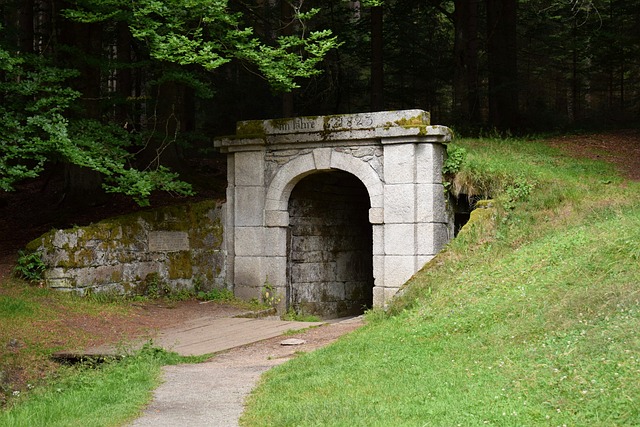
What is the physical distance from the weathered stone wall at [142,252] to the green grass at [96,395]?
3.38 metres

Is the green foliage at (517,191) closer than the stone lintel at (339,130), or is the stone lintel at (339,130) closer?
the green foliage at (517,191)

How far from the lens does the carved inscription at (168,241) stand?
42.6 feet

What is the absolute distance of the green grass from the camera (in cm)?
621

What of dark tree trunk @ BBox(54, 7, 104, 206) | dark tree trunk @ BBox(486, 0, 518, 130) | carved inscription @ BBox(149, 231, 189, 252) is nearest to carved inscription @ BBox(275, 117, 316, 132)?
carved inscription @ BBox(149, 231, 189, 252)

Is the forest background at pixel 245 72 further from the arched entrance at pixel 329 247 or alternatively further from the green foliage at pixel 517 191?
the green foliage at pixel 517 191

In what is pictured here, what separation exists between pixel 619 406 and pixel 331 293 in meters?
10.1

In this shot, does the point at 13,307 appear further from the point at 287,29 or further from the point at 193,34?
the point at 287,29

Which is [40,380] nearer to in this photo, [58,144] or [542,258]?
[58,144]

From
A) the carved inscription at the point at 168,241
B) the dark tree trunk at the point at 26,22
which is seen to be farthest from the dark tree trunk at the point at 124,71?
the carved inscription at the point at 168,241

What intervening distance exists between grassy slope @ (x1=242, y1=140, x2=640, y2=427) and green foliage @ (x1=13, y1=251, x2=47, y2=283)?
5315 mm

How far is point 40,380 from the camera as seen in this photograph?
334 inches

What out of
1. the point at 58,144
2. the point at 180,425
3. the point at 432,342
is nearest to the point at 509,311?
the point at 432,342

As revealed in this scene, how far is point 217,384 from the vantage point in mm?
7195

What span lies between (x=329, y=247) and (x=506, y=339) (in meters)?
8.07
